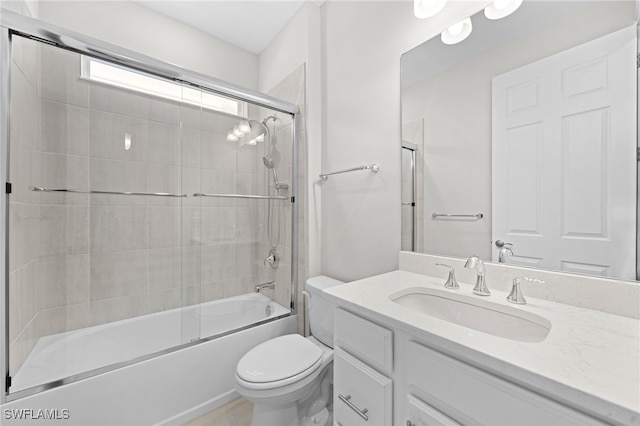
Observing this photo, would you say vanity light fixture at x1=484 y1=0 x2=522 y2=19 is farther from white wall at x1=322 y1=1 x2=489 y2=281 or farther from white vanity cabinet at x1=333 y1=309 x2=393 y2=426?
white vanity cabinet at x1=333 y1=309 x2=393 y2=426

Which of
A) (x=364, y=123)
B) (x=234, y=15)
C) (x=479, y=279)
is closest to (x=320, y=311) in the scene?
(x=479, y=279)

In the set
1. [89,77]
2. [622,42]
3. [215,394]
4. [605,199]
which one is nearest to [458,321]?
[605,199]

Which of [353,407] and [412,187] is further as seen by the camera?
[412,187]

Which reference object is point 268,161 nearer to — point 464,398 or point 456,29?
point 456,29

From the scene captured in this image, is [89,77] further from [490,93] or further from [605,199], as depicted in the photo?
[605,199]

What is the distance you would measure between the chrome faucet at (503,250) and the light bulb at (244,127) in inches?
65.3

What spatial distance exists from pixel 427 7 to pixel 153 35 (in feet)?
6.68

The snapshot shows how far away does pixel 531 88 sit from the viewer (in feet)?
3.15

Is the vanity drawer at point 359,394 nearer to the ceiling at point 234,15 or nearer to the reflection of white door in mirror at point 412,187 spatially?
the reflection of white door in mirror at point 412,187

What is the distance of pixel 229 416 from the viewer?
1.54 m

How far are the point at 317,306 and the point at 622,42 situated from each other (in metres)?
1.68

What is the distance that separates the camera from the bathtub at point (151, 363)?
1.24 meters

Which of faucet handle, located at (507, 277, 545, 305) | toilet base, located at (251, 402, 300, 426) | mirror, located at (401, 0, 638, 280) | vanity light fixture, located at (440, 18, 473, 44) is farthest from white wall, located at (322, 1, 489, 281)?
toilet base, located at (251, 402, 300, 426)

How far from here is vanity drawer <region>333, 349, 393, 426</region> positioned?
81cm
